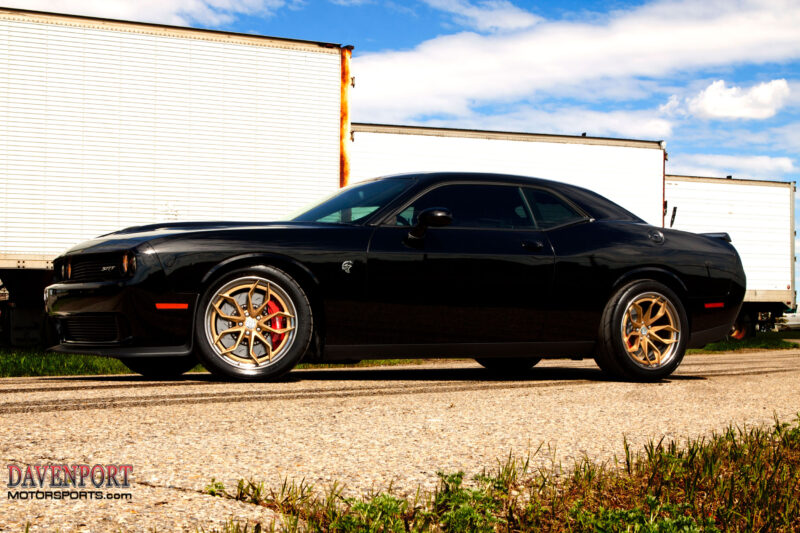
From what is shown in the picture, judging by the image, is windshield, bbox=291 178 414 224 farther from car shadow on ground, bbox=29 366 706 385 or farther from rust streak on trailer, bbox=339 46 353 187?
rust streak on trailer, bbox=339 46 353 187

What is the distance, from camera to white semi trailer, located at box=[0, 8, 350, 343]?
11828 millimetres

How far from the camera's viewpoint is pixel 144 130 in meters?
12.2

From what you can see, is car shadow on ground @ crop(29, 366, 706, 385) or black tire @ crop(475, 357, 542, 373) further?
black tire @ crop(475, 357, 542, 373)

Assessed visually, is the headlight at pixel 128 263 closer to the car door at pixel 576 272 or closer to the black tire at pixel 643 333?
the car door at pixel 576 272

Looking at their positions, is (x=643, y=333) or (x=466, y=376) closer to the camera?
(x=643, y=333)

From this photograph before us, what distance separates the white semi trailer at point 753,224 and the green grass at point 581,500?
17.7m

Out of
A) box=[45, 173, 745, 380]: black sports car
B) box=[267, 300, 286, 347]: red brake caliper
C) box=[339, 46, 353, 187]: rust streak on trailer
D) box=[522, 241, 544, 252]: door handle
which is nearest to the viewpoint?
box=[45, 173, 745, 380]: black sports car

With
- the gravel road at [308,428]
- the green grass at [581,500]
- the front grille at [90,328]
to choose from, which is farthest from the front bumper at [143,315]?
the green grass at [581,500]

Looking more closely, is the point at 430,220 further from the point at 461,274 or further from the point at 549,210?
the point at 549,210

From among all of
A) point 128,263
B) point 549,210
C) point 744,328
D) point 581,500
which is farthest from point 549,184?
point 744,328

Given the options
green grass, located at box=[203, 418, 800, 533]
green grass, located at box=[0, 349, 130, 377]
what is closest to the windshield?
green grass, located at box=[0, 349, 130, 377]

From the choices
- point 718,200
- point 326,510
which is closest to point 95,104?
point 326,510

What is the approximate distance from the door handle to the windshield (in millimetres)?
942

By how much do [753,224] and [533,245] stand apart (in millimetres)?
16827
